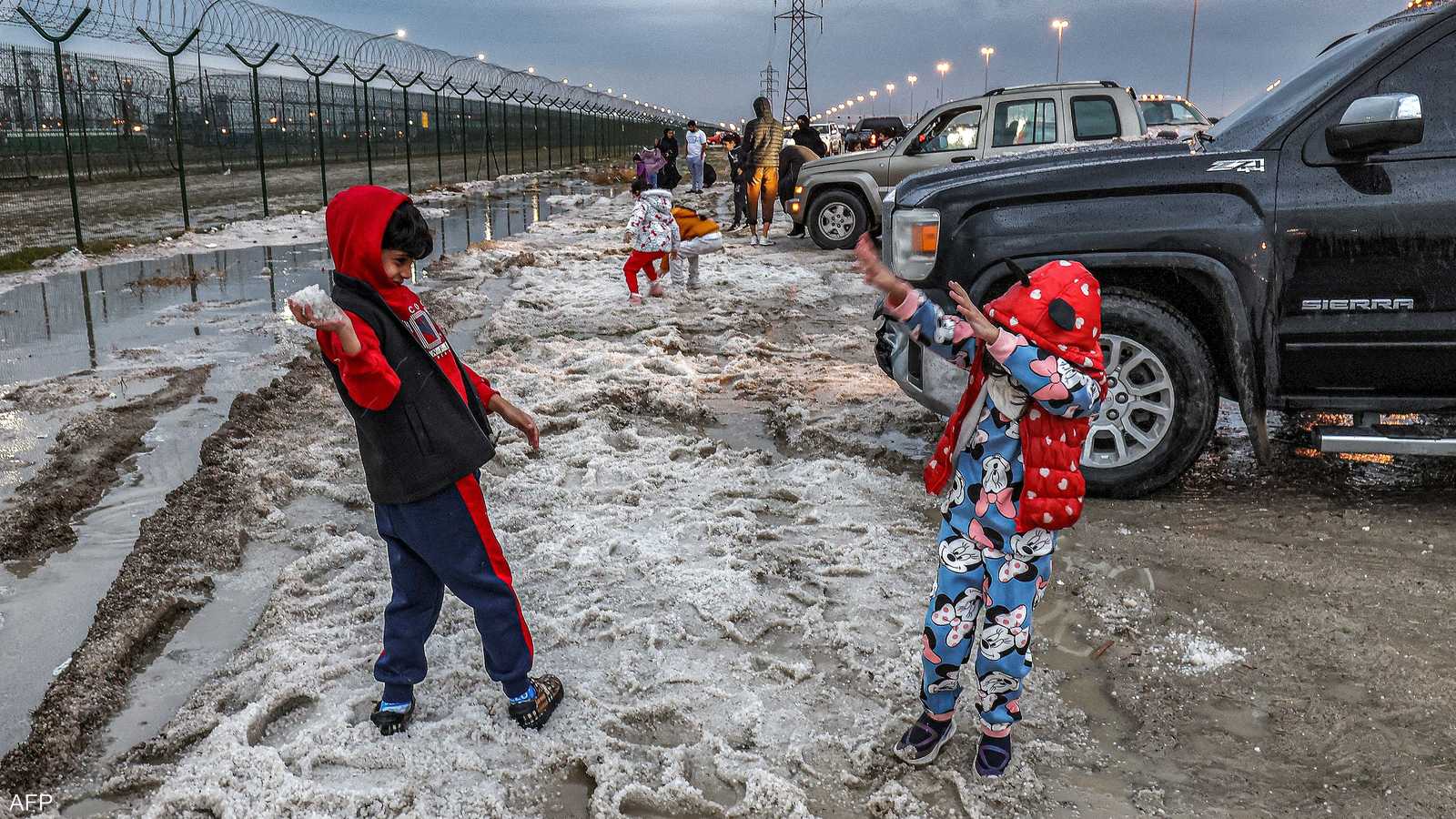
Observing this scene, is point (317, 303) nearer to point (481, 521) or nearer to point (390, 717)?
point (481, 521)

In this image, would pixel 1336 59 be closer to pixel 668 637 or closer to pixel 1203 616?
pixel 1203 616

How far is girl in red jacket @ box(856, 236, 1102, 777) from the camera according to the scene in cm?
261

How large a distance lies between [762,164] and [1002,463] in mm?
13831

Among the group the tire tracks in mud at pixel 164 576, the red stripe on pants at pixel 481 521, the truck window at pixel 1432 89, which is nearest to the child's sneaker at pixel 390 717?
the red stripe on pants at pixel 481 521

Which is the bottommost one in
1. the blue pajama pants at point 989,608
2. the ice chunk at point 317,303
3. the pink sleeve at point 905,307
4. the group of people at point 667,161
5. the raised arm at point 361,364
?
the blue pajama pants at point 989,608

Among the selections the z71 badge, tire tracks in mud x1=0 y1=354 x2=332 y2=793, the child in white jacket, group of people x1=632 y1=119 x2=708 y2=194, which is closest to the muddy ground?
tire tracks in mud x1=0 y1=354 x2=332 y2=793

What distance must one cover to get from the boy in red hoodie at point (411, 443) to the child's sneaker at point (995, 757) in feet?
4.13

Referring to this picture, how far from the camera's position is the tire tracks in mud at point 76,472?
440 cm

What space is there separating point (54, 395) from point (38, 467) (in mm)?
1453

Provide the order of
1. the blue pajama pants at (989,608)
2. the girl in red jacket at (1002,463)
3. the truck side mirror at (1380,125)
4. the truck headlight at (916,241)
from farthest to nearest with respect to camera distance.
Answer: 1. the truck headlight at (916,241)
2. the truck side mirror at (1380,125)
3. the blue pajama pants at (989,608)
4. the girl in red jacket at (1002,463)

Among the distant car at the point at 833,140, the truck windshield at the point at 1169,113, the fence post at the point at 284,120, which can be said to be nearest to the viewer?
the truck windshield at the point at 1169,113

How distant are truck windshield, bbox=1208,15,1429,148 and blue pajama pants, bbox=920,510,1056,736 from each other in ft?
9.19

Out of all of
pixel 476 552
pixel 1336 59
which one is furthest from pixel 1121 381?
pixel 476 552

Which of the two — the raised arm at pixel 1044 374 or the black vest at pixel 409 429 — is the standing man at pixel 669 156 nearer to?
the black vest at pixel 409 429
